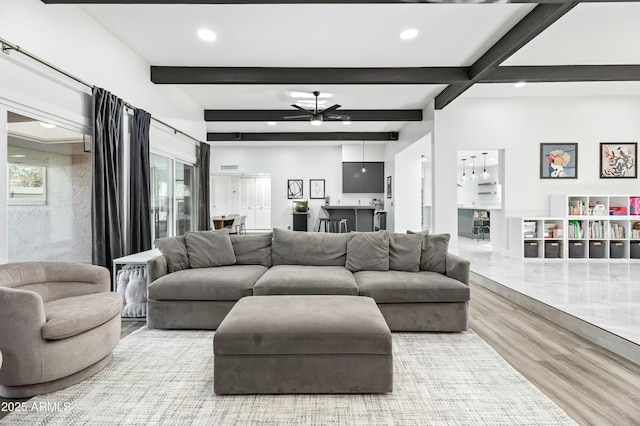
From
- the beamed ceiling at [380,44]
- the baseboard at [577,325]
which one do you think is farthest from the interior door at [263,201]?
the baseboard at [577,325]

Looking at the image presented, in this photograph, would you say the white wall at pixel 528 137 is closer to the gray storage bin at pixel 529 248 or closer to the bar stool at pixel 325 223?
the gray storage bin at pixel 529 248

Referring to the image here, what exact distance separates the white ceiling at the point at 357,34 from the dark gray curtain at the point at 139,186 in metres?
0.96

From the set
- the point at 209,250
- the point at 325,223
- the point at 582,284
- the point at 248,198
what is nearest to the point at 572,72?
the point at 582,284

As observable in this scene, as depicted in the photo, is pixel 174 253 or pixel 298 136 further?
pixel 298 136

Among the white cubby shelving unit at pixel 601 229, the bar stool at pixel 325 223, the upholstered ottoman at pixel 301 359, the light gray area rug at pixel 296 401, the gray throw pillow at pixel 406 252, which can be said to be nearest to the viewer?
the light gray area rug at pixel 296 401

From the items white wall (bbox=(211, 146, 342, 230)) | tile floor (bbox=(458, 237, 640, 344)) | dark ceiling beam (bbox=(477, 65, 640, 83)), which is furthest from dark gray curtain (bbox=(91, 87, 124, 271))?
white wall (bbox=(211, 146, 342, 230))

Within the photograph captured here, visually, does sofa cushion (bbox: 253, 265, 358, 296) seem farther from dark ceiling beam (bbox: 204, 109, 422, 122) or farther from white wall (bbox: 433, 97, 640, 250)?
dark ceiling beam (bbox: 204, 109, 422, 122)

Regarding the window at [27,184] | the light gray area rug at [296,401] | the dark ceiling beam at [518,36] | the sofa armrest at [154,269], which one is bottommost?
the light gray area rug at [296,401]

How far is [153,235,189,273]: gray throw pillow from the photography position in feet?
11.2

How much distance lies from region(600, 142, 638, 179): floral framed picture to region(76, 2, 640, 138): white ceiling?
2.28 m

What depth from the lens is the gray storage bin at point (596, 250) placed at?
615cm

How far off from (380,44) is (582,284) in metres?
3.91

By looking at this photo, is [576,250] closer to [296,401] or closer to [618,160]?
[618,160]

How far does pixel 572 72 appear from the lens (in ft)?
15.9
